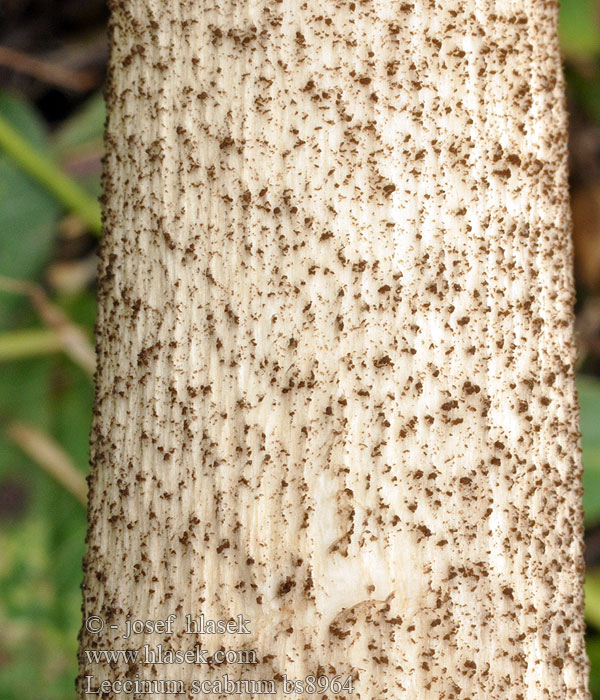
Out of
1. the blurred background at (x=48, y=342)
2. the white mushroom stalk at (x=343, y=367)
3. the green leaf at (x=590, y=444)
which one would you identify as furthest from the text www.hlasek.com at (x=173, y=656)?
the green leaf at (x=590, y=444)

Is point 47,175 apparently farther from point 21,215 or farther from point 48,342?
point 48,342

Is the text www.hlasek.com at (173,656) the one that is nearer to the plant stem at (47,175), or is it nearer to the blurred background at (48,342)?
the blurred background at (48,342)

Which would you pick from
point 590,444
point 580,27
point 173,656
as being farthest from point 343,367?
point 580,27

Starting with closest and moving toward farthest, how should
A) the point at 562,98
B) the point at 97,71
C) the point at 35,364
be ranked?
the point at 562,98 → the point at 35,364 → the point at 97,71

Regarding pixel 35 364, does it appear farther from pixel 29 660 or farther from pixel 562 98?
pixel 562 98

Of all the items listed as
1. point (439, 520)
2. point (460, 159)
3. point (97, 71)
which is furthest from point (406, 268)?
point (97, 71)

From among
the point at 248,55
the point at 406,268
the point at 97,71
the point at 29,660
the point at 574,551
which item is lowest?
the point at 29,660
